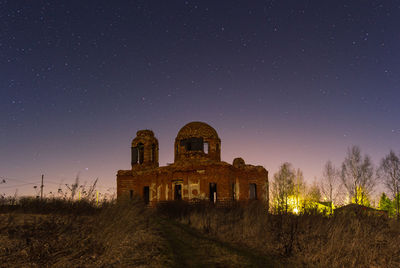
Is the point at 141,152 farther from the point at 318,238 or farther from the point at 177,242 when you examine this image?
the point at 318,238

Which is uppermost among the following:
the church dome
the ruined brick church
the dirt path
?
the church dome

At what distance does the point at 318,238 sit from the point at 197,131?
1909 centimetres

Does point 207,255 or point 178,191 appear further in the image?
point 178,191

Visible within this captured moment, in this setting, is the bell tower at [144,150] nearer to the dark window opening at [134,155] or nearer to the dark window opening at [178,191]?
the dark window opening at [134,155]

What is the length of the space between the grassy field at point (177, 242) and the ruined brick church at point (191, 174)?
40.3 feet

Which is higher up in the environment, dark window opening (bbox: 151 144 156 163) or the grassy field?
dark window opening (bbox: 151 144 156 163)

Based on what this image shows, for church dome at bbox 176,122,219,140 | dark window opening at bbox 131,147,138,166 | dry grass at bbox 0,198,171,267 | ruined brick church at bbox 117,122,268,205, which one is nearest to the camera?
dry grass at bbox 0,198,171,267

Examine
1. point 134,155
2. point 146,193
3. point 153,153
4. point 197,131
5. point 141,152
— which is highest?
point 197,131

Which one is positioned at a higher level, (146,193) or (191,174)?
(191,174)

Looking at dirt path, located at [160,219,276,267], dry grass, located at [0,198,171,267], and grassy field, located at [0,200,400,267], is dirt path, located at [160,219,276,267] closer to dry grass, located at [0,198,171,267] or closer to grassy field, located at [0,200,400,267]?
grassy field, located at [0,200,400,267]

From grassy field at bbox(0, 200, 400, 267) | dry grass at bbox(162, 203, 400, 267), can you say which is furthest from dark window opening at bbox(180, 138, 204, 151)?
grassy field at bbox(0, 200, 400, 267)

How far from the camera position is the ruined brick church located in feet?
73.7

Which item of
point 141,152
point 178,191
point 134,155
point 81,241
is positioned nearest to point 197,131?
point 178,191

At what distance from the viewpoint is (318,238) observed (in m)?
8.12
